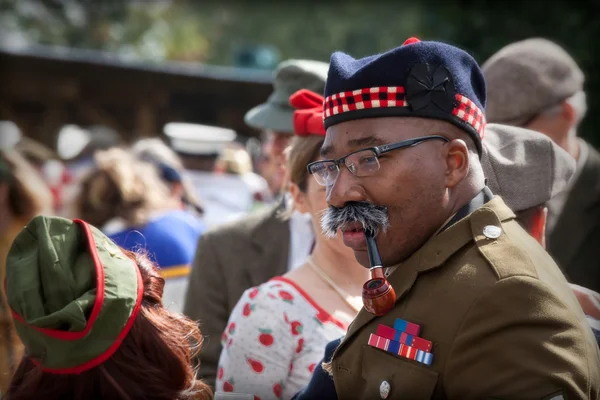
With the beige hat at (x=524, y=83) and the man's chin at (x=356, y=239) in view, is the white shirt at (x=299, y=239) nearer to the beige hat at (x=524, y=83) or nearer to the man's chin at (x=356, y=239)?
the beige hat at (x=524, y=83)

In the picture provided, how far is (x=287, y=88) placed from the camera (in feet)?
12.4

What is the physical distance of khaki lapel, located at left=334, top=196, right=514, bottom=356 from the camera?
1886 millimetres

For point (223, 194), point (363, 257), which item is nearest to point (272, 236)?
point (363, 257)

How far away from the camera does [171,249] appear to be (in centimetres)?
434

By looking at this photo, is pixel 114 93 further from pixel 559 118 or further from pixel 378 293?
pixel 378 293

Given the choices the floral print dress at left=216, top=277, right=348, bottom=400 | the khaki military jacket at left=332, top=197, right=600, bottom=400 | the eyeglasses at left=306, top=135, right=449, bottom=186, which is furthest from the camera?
the floral print dress at left=216, top=277, right=348, bottom=400

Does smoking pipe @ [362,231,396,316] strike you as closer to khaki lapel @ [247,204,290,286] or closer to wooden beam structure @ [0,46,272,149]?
khaki lapel @ [247,204,290,286]

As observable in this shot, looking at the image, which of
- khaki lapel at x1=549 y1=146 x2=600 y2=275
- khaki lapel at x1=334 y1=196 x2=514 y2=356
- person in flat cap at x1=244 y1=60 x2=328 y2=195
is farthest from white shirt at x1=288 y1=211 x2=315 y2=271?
khaki lapel at x1=334 y1=196 x2=514 y2=356

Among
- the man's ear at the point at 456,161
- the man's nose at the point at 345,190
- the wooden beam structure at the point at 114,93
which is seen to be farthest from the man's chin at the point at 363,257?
the wooden beam structure at the point at 114,93

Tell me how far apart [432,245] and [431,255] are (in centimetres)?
3

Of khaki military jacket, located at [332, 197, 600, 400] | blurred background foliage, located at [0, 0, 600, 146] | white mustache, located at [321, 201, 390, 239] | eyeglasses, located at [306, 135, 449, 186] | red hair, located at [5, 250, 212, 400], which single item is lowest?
red hair, located at [5, 250, 212, 400]

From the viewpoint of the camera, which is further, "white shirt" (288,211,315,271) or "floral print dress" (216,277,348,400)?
"white shirt" (288,211,315,271)

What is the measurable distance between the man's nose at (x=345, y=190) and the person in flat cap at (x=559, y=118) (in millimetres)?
1454

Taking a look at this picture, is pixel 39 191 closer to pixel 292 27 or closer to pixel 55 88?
pixel 55 88
